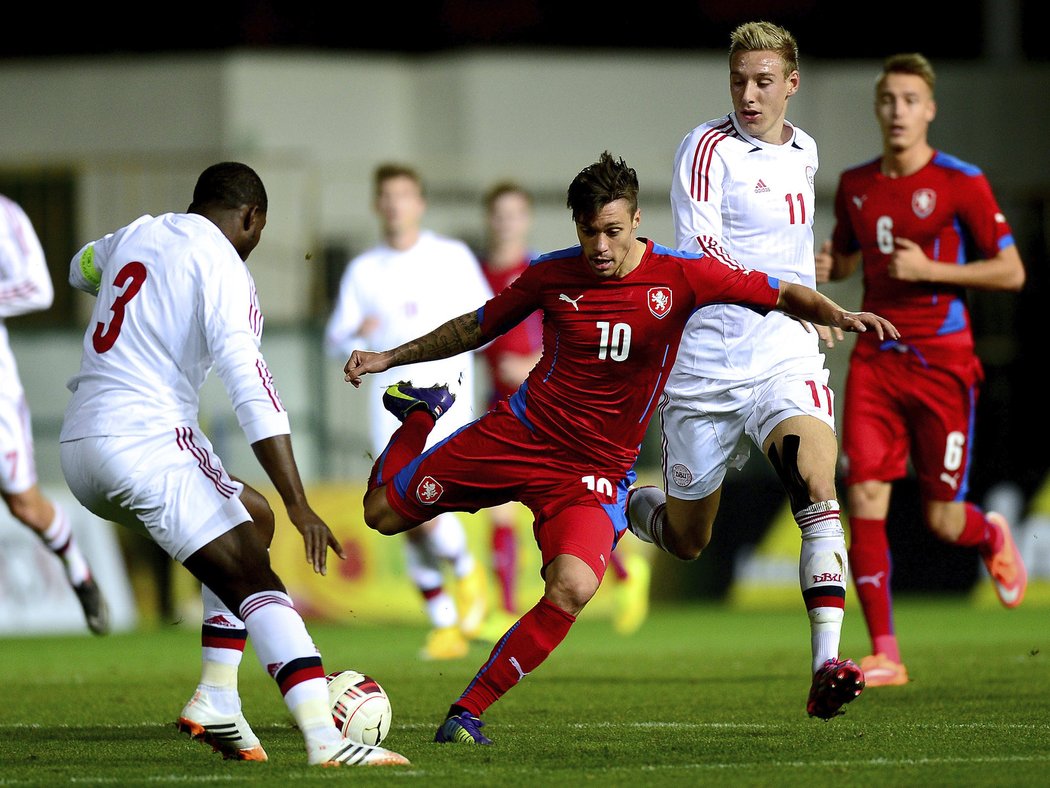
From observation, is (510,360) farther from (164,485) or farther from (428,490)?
(164,485)

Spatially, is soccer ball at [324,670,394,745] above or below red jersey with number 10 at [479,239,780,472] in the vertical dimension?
below

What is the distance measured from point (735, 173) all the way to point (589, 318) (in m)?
1.06

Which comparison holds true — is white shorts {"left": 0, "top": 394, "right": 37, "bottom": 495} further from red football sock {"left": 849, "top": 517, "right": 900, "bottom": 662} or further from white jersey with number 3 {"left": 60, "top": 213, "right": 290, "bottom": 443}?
red football sock {"left": 849, "top": 517, "right": 900, "bottom": 662}

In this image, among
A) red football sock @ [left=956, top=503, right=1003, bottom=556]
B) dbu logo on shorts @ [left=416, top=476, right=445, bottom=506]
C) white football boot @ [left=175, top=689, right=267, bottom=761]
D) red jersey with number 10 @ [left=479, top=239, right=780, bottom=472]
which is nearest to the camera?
white football boot @ [left=175, top=689, right=267, bottom=761]

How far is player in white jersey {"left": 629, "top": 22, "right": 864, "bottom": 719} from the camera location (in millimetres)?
6633

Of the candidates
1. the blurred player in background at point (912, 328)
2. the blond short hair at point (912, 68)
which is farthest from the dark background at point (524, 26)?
the blurred player in background at point (912, 328)

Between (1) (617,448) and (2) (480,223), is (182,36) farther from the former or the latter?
(1) (617,448)

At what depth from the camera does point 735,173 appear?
690 centimetres

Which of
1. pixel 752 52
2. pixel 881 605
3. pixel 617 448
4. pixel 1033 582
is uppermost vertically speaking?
pixel 752 52

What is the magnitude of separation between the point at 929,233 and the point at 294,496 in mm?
4180

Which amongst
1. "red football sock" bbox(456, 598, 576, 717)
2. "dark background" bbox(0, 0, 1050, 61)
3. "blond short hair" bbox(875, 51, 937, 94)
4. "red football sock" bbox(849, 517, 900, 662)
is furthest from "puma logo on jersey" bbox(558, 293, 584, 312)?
"dark background" bbox(0, 0, 1050, 61)

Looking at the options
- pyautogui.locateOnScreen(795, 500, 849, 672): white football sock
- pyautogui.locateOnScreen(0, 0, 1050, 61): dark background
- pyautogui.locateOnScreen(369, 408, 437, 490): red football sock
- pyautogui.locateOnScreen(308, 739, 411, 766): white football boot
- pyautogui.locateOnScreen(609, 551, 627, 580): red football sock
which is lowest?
pyautogui.locateOnScreen(609, 551, 627, 580): red football sock

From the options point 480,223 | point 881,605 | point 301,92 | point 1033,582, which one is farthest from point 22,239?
point 301,92

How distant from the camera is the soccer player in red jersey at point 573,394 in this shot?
6.06m
